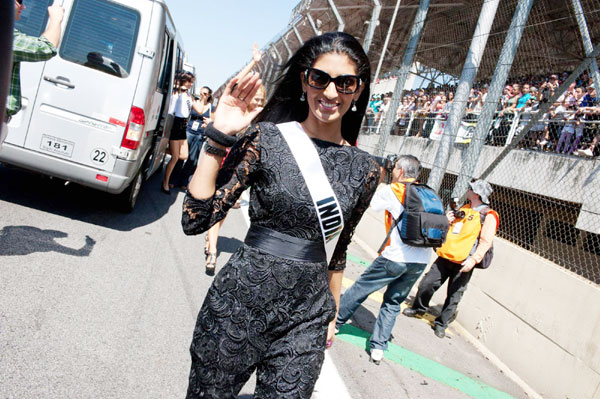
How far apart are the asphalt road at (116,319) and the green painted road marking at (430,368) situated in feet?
0.05

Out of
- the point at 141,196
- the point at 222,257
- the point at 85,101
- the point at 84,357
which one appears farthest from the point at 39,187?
the point at 84,357

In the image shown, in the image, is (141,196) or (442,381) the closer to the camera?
(442,381)

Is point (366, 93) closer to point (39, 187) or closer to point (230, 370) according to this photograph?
point (230, 370)

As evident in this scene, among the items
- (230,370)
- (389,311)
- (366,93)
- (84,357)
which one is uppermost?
(366,93)

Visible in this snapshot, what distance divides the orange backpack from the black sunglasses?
3665 mm

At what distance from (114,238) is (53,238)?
2.20ft

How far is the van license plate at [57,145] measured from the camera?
5.11 meters

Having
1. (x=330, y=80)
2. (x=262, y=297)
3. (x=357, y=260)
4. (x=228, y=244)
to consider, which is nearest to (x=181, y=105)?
(x=228, y=244)

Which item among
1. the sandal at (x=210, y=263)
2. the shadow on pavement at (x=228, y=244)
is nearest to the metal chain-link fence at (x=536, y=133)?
the shadow on pavement at (x=228, y=244)

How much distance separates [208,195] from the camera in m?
1.74

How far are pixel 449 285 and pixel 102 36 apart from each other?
15.6ft

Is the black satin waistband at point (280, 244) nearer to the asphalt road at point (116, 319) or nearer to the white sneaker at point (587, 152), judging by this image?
the asphalt road at point (116, 319)

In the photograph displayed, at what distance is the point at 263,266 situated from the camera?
173 centimetres

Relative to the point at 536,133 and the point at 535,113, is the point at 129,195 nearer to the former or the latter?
the point at 535,113
